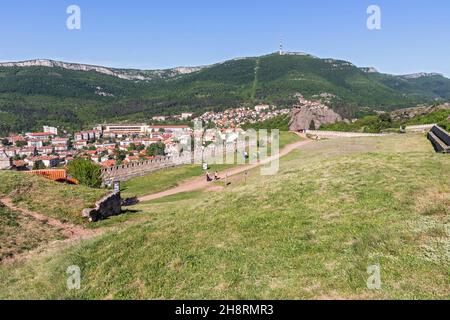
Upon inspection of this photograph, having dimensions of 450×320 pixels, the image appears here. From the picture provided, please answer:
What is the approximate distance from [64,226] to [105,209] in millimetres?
2559

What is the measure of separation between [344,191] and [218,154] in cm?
2962

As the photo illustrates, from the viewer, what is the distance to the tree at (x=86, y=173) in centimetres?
3033

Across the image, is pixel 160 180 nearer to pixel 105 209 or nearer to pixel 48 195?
pixel 48 195

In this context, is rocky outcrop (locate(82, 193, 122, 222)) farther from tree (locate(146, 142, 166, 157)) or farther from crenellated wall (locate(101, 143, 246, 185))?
tree (locate(146, 142, 166, 157))

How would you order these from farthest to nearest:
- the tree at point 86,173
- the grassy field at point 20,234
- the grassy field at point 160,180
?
the tree at point 86,173
the grassy field at point 160,180
the grassy field at point 20,234

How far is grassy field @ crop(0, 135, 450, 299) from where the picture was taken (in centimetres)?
811

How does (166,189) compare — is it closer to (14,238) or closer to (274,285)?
(14,238)

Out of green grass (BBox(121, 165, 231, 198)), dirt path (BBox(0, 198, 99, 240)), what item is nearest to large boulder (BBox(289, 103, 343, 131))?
green grass (BBox(121, 165, 231, 198))

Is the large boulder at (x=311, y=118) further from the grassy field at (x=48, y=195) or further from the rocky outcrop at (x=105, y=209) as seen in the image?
the grassy field at (x=48, y=195)

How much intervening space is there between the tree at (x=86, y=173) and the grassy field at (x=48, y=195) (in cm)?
889

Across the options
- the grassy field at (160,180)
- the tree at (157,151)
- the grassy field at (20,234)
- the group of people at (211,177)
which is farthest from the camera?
the tree at (157,151)

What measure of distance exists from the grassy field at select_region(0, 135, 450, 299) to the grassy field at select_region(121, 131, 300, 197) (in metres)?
14.7

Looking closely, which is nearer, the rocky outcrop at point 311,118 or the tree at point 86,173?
the tree at point 86,173

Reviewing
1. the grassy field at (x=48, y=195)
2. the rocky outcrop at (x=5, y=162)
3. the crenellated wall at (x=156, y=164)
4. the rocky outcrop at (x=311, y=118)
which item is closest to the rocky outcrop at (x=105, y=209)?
the grassy field at (x=48, y=195)
